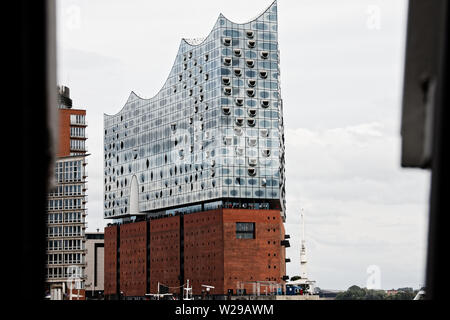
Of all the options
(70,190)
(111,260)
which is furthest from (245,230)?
(70,190)

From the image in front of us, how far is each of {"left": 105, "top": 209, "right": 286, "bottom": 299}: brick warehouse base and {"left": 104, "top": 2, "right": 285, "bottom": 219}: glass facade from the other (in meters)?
3.95

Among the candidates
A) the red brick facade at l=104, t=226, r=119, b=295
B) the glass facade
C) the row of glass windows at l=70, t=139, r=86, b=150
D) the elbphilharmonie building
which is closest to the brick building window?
the elbphilharmonie building

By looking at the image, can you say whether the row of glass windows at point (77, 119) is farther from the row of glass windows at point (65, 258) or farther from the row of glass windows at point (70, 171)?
the row of glass windows at point (65, 258)

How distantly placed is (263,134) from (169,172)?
23075 millimetres

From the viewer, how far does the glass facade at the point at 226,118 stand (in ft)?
462

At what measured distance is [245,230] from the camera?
142 meters

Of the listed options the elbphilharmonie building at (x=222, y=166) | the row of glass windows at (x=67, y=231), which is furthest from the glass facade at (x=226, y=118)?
the row of glass windows at (x=67, y=231)

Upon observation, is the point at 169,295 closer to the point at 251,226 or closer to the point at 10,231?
the point at 251,226

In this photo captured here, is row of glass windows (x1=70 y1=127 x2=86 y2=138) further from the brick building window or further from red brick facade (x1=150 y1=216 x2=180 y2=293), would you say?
the brick building window

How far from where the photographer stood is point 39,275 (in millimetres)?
3293

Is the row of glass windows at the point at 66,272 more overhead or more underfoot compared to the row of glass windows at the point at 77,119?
more underfoot

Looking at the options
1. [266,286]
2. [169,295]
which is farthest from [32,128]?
[169,295]

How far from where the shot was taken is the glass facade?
462 ft

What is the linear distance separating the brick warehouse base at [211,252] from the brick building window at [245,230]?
0.27m
